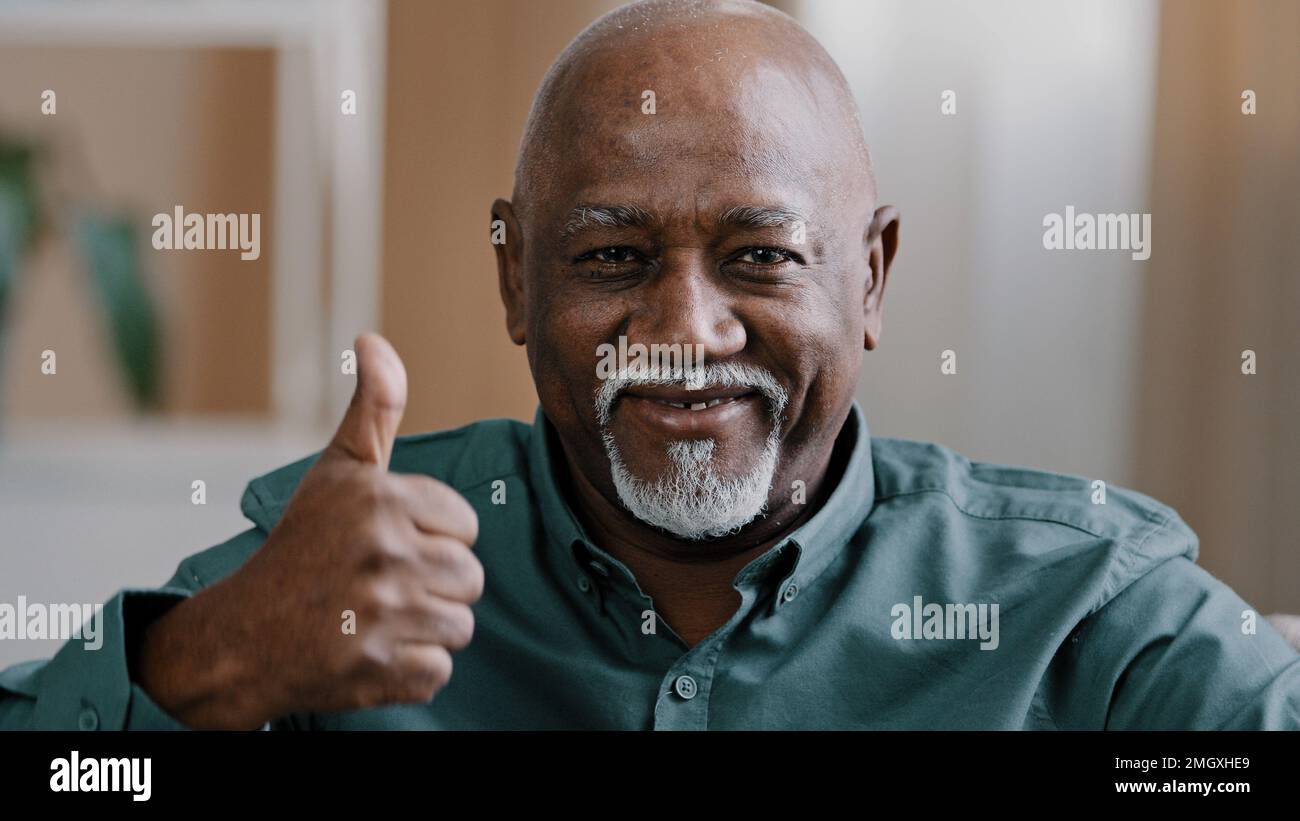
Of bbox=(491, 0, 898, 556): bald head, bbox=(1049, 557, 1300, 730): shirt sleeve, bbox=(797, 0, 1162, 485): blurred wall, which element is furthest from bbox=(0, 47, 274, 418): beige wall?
bbox=(1049, 557, 1300, 730): shirt sleeve

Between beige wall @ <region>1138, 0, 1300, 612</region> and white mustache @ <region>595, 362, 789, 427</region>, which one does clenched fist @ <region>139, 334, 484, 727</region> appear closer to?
white mustache @ <region>595, 362, 789, 427</region>

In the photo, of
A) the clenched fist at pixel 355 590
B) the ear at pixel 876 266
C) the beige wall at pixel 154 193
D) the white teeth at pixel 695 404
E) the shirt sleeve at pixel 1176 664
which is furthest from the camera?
the beige wall at pixel 154 193

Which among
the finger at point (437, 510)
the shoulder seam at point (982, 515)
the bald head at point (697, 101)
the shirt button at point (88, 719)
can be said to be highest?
the bald head at point (697, 101)

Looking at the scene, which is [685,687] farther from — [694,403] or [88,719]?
[88,719]

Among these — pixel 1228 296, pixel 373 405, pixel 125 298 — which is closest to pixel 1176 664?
A: pixel 373 405

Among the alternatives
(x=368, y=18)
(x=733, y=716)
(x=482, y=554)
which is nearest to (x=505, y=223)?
(x=482, y=554)

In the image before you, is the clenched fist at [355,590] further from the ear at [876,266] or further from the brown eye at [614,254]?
the ear at [876,266]

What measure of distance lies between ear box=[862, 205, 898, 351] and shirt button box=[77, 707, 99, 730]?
2.44 ft

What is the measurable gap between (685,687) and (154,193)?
1.59 meters

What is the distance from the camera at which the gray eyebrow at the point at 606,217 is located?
1.11m

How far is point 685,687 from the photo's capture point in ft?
3.62

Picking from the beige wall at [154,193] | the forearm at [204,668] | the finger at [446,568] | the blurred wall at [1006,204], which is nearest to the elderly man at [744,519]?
the forearm at [204,668]

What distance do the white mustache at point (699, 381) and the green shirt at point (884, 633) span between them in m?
0.12
